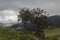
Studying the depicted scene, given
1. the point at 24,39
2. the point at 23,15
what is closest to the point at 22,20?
the point at 23,15

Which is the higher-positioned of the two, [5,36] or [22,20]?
[5,36]

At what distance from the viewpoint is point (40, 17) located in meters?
80.2

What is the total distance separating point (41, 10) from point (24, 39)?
64.5 metres

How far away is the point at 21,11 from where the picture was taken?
84.3m

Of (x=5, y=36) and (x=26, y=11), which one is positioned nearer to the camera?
(x=5, y=36)

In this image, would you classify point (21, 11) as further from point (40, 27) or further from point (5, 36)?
point (5, 36)

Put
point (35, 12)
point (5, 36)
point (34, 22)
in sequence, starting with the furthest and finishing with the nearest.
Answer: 1. point (35, 12)
2. point (34, 22)
3. point (5, 36)

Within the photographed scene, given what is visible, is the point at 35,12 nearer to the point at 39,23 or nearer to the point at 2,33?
the point at 39,23

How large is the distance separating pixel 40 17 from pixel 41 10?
15.4 ft

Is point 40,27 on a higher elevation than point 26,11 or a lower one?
lower

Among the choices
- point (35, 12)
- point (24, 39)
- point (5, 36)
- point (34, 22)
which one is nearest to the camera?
point (5, 36)

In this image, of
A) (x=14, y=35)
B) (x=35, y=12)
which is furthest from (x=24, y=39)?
(x=35, y=12)

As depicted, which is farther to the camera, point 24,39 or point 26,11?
point 26,11

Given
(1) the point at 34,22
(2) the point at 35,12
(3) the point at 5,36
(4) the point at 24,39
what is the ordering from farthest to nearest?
(2) the point at 35,12 → (1) the point at 34,22 → (4) the point at 24,39 → (3) the point at 5,36
